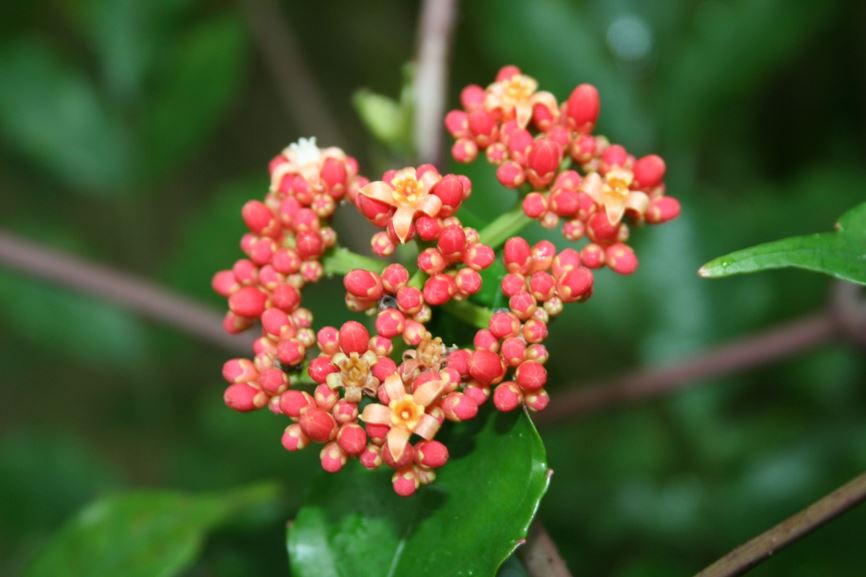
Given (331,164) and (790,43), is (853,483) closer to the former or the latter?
(331,164)

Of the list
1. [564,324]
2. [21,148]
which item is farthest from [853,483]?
[21,148]

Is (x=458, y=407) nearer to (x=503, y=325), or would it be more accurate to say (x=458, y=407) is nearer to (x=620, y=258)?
(x=503, y=325)

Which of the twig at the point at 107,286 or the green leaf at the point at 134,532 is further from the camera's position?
the twig at the point at 107,286

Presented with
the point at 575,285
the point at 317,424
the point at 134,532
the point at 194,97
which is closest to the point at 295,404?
the point at 317,424

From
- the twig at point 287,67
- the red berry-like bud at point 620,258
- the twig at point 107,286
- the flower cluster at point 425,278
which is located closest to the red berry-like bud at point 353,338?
the flower cluster at point 425,278

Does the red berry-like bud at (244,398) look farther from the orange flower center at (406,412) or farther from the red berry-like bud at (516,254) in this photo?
the red berry-like bud at (516,254)

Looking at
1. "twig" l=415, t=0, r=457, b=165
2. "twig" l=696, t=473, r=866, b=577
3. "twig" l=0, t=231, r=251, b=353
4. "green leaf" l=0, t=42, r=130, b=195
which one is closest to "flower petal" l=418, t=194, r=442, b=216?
"twig" l=696, t=473, r=866, b=577

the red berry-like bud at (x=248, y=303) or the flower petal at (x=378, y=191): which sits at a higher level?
the flower petal at (x=378, y=191)
